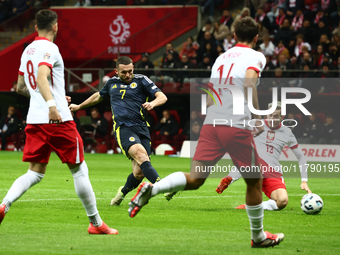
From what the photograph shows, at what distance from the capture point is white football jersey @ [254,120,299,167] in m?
8.33

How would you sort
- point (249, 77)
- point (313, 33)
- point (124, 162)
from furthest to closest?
point (313, 33), point (124, 162), point (249, 77)

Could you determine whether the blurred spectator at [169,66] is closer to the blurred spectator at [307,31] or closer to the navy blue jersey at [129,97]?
the blurred spectator at [307,31]

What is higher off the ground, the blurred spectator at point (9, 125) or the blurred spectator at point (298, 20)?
the blurred spectator at point (298, 20)

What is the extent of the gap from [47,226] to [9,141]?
16543mm

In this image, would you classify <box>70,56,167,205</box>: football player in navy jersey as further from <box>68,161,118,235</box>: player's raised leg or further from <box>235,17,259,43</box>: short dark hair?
<box>235,17,259,43</box>: short dark hair

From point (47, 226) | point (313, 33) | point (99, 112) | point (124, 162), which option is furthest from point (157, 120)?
point (47, 226)

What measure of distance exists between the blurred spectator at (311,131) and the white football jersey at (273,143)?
10.0 meters

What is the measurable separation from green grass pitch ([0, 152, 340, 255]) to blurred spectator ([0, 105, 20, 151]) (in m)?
10.6

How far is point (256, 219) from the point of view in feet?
16.9

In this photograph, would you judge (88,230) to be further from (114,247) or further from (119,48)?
(119,48)

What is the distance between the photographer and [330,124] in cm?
1839

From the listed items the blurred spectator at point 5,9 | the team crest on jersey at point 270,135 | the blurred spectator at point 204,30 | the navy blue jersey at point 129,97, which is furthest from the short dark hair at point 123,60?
the blurred spectator at point 5,9

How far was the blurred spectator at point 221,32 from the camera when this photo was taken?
70.6ft

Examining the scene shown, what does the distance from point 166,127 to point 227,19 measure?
5126mm
